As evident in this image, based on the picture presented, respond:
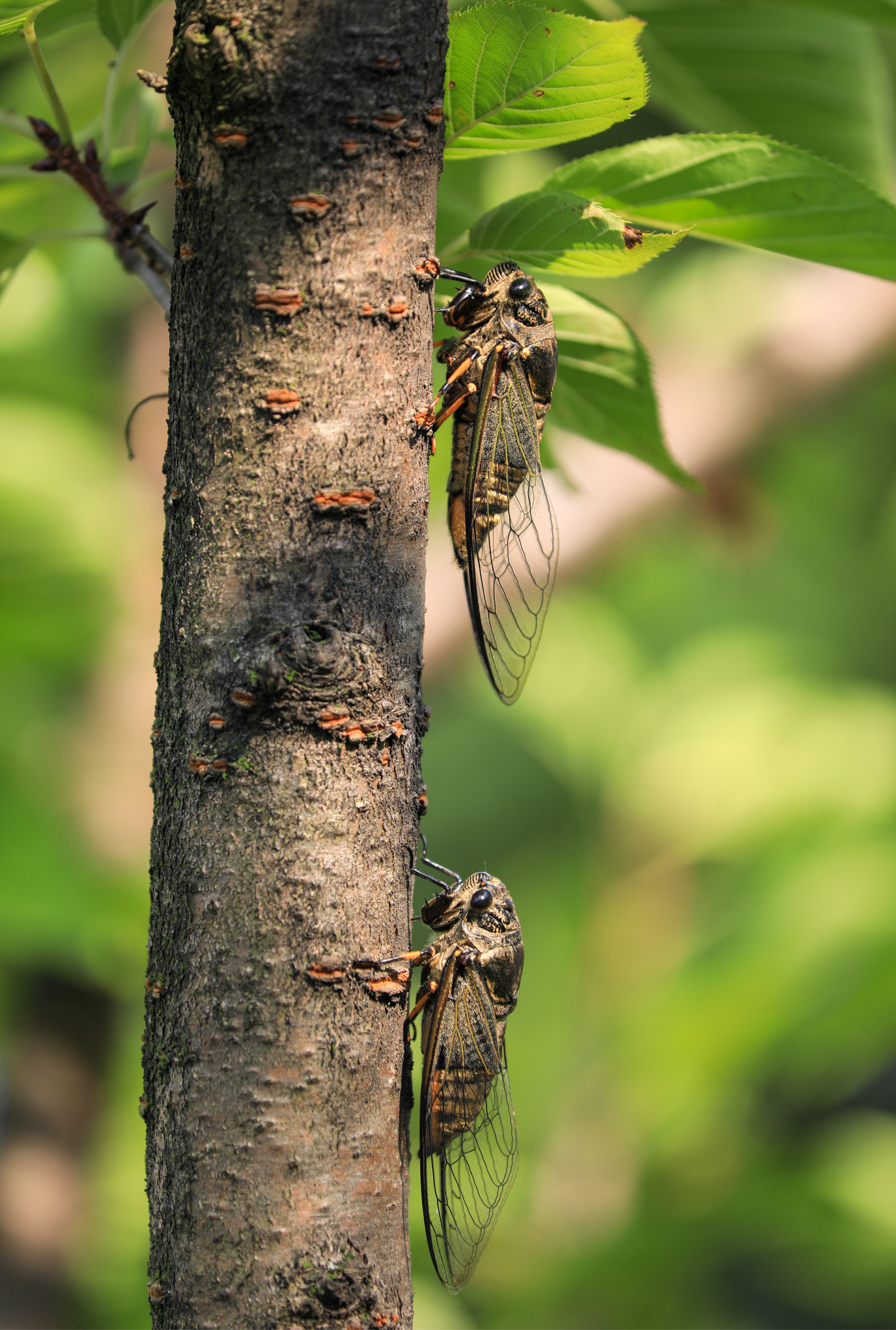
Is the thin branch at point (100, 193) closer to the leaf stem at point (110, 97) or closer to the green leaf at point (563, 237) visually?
the leaf stem at point (110, 97)

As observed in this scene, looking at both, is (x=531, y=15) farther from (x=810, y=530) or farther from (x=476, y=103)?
(x=810, y=530)

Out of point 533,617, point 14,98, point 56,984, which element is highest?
point 14,98

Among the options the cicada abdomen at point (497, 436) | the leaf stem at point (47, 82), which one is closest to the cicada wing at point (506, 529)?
the cicada abdomen at point (497, 436)

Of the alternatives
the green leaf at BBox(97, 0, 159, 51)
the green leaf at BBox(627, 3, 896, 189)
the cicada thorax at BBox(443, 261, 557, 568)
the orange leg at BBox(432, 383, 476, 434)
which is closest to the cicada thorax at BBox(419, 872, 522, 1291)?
the cicada thorax at BBox(443, 261, 557, 568)

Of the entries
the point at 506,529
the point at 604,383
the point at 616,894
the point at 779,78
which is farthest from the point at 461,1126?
the point at 616,894

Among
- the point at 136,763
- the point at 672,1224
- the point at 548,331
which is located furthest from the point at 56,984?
the point at 548,331

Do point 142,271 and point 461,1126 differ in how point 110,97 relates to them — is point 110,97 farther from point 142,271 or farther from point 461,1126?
point 461,1126

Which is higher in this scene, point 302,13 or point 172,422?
point 302,13
